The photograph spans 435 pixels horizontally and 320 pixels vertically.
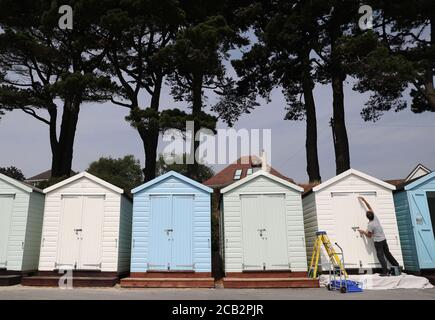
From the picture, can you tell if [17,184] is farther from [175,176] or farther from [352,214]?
[352,214]

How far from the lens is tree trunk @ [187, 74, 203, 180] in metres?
15.6

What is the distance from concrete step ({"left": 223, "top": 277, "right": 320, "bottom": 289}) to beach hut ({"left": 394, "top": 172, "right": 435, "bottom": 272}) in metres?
2.96

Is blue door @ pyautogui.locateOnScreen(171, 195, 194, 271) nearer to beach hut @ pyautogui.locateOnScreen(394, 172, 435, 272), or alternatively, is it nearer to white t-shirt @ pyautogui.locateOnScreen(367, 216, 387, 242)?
white t-shirt @ pyautogui.locateOnScreen(367, 216, 387, 242)

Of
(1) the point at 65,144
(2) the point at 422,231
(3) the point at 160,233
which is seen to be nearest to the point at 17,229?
(3) the point at 160,233

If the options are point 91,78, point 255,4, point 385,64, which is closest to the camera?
point 385,64

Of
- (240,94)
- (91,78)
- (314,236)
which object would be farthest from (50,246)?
(240,94)

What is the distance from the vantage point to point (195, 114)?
51.3ft

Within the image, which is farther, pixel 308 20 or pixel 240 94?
pixel 240 94

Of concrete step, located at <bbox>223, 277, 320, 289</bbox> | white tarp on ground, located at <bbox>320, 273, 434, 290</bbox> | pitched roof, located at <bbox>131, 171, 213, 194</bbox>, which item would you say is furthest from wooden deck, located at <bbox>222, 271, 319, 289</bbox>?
pitched roof, located at <bbox>131, 171, 213, 194</bbox>

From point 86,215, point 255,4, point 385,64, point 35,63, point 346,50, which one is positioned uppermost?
point 255,4

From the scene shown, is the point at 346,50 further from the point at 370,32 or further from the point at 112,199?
the point at 112,199

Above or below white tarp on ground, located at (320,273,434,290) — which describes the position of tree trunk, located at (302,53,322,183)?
above

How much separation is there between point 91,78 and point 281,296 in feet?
41.0

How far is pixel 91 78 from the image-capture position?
15.9 meters
